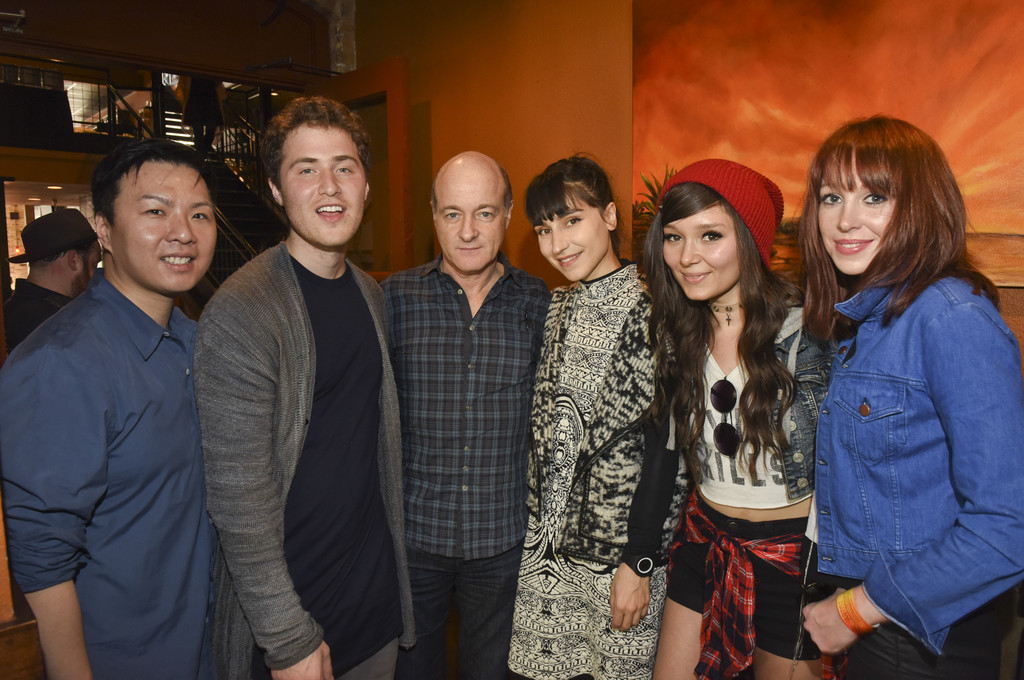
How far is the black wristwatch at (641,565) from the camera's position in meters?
1.78

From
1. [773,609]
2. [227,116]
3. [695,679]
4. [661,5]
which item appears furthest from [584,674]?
[227,116]

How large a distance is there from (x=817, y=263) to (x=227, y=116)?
37.5 feet

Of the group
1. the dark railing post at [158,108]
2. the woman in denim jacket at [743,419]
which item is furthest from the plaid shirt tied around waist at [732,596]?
the dark railing post at [158,108]

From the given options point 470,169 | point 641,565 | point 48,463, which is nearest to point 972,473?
point 641,565

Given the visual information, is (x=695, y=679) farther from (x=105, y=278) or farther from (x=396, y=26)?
(x=396, y=26)

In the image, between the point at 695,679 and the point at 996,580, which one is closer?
the point at 996,580

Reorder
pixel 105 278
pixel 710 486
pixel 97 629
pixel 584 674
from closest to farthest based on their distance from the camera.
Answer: pixel 97 629
pixel 105 278
pixel 710 486
pixel 584 674

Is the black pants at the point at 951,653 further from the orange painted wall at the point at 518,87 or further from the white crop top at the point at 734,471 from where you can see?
the orange painted wall at the point at 518,87

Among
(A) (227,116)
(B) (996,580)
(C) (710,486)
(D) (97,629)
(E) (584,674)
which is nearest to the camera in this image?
(B) (996,580)

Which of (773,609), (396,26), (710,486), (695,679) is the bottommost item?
(695,679)

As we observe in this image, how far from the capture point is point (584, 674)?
1992mm

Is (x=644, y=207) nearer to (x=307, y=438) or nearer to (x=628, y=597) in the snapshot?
(x=628, y=597)

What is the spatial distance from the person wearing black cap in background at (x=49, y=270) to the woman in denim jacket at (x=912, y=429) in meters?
3.46

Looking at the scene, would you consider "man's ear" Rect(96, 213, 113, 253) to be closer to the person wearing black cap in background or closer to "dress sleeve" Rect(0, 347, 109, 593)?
"dress sleeve" Rect(0, 347, 109, 593)
